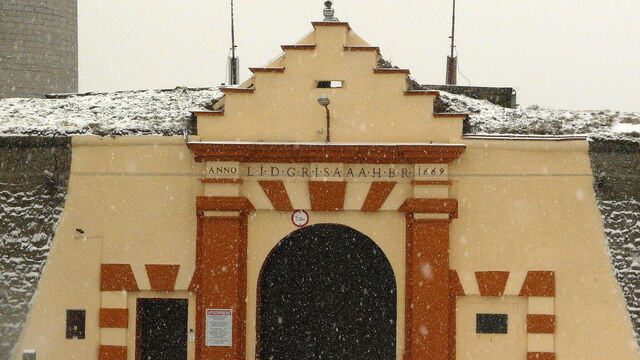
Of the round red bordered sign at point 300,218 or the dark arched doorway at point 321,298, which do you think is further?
the dark arched doorway at point 321,298

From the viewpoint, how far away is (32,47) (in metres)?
29.5

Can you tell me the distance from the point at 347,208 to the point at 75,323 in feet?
16.2

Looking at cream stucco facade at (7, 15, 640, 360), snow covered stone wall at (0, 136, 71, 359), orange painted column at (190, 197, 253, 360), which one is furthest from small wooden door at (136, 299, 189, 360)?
snow covered stone wall at (0, 136, 71, 359)

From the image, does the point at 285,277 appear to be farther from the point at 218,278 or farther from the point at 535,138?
the point at 535,138

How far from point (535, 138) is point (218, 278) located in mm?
5694

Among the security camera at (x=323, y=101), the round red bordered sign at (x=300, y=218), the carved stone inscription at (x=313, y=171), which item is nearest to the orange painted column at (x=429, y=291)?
the carved stone inscription at (x=313, y=171)

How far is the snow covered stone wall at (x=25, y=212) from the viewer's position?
50.0 ft

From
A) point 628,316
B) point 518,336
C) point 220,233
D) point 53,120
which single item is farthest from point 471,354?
point 53,120

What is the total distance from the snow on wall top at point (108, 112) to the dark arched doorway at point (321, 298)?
9.72ft

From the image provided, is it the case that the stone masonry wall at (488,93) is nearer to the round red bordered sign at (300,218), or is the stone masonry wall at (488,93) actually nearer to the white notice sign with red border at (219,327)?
the round red bordered sign at (300,218)

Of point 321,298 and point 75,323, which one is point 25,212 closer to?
point 75,323

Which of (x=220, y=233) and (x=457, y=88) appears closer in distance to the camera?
(x=220, y=233)

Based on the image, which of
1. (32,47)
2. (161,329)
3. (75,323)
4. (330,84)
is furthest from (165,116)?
(32,47)

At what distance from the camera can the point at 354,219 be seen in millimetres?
15227
